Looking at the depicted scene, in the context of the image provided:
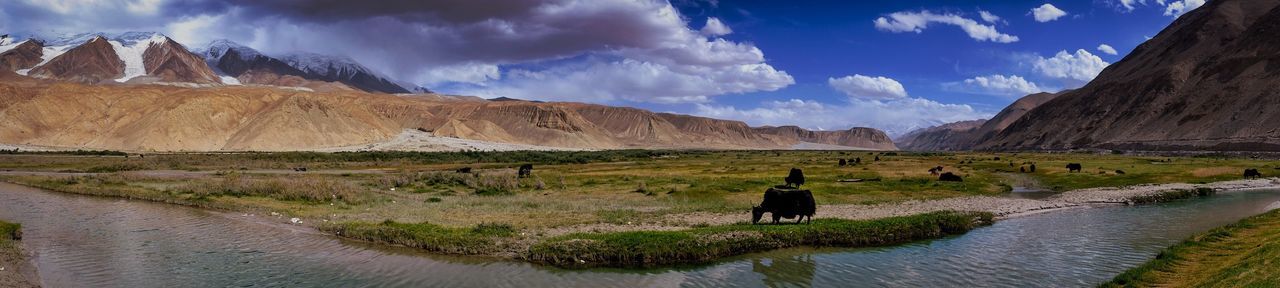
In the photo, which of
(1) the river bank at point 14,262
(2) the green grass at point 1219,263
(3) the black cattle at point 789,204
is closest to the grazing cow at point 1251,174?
(2) the green grass at point 1219,263

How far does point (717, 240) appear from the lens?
2192cm

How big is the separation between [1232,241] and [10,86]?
226361 millimetres

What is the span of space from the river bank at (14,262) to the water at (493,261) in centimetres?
41

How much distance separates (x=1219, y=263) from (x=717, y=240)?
1326cm

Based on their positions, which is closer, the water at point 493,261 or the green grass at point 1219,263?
the green grass at point 1219,263

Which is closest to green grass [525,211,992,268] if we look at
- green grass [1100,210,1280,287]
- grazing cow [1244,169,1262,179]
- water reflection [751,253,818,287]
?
water reflection [751,253,818,287]

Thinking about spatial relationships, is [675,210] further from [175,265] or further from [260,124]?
[260,124]

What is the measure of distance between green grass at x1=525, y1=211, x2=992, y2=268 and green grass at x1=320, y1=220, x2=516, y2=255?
199 cm

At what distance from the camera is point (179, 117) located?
522 ft

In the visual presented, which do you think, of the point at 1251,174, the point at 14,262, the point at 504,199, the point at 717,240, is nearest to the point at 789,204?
the point at 717,240

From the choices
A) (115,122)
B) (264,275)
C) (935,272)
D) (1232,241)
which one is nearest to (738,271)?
(935,272)

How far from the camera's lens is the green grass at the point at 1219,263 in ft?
46.1

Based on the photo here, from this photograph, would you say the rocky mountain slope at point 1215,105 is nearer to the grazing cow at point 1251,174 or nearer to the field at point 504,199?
the grazing cow at point 1251,174

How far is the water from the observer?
18156 millimetres
